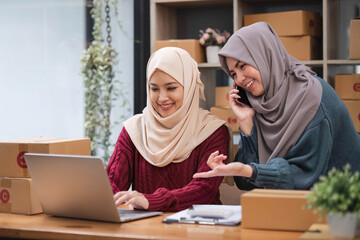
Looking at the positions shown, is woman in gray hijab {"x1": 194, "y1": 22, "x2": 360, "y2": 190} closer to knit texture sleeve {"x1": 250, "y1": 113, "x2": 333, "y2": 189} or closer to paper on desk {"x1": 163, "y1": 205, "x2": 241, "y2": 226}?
knit texture sleeve {"x1": 250, "y1": 113, "x2": 333, "y2": 189}

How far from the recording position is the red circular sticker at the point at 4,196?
224 cm

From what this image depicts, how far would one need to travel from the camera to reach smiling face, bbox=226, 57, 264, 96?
2.42 metres

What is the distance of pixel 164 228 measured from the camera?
1.88m

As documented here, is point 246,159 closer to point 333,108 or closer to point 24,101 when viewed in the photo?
point 333,108

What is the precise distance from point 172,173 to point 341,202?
1.02m

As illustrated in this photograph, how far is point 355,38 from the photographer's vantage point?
10.9ft

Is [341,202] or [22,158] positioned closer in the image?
[341,202]

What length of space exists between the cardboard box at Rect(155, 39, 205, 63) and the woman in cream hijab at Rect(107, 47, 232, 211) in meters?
1.22

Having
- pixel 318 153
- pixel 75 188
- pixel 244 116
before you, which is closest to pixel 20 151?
pixel 75 188

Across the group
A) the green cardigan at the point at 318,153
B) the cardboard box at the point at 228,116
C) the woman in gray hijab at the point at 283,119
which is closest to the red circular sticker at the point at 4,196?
the woman in gray hijab at the point at 283,119

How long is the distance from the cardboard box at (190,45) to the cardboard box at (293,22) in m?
0.42

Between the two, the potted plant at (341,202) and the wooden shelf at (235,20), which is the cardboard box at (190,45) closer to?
the wooden shelf at (235,20)

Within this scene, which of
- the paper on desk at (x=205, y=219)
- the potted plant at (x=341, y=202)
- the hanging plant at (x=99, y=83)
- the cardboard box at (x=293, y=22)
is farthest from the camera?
the hanging plant at (x=99, y=83)

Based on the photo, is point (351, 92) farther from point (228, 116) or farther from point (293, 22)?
point (228, 116)
